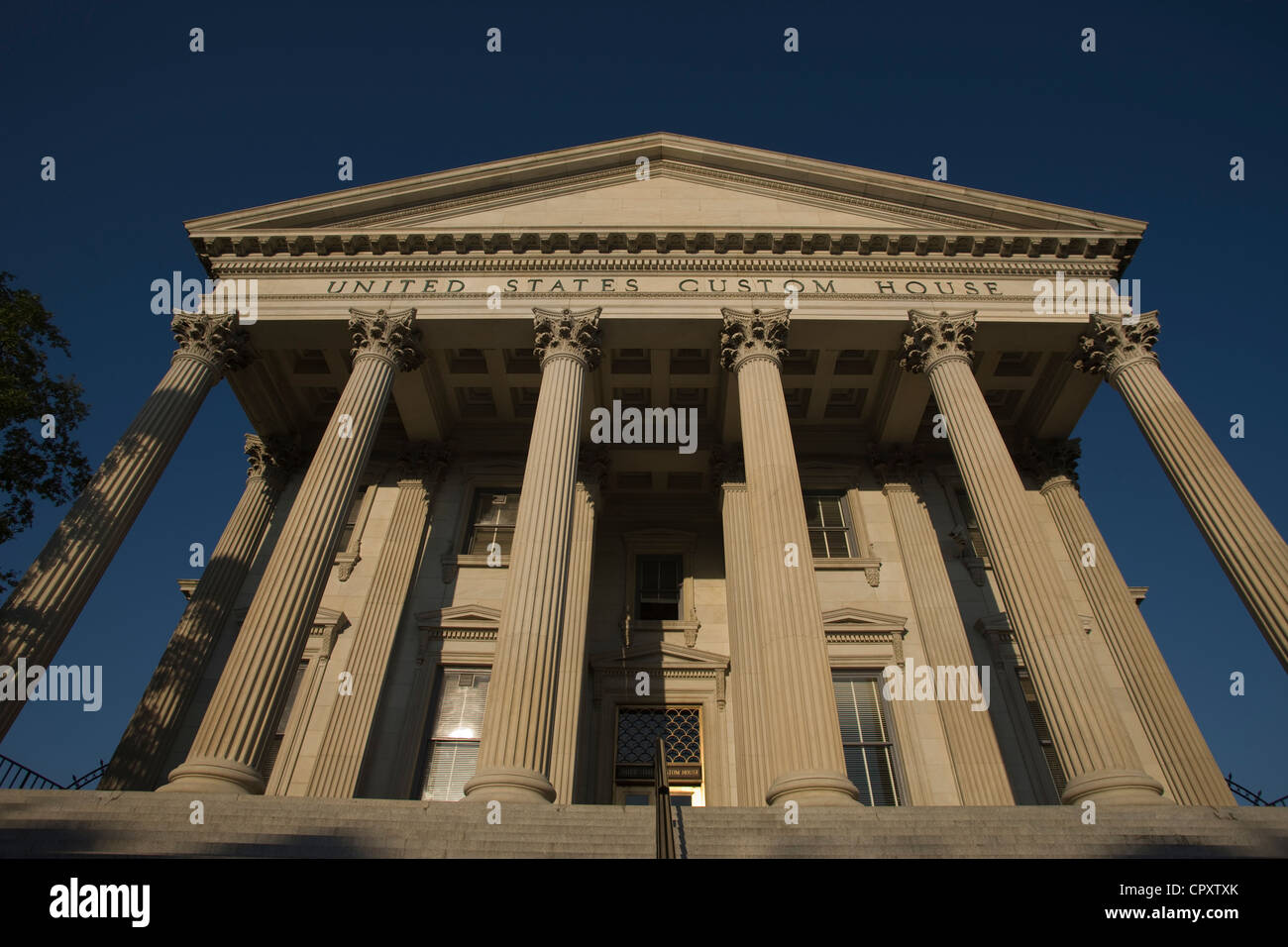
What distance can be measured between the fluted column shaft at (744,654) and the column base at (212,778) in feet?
27.0

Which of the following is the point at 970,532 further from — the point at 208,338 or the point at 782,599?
the point at 208,338

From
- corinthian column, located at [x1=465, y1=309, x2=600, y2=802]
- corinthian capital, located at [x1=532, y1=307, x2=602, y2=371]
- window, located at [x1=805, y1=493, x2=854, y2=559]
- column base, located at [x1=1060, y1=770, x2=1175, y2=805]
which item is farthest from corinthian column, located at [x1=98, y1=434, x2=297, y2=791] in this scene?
column base, located at [x1=1060, y1=770, x2=1175, y2=805]

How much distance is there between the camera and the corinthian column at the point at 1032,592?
11602mm

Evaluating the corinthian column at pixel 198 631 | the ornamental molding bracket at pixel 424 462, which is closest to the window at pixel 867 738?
the ornamental molding bracket at pixel 424 462

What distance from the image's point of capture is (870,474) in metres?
22.1

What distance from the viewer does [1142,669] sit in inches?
658

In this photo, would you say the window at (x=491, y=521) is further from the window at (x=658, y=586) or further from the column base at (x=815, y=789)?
the column base at (x=815, y=789)

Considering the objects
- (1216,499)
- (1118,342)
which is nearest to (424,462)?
(1118,342)

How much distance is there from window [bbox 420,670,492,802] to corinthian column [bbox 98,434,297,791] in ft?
18.2

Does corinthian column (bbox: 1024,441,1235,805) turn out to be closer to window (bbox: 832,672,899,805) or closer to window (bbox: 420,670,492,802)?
window (bbox: 832,672,899,805)

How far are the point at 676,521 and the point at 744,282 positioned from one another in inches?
297

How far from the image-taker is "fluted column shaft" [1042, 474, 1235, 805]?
14984 mm
